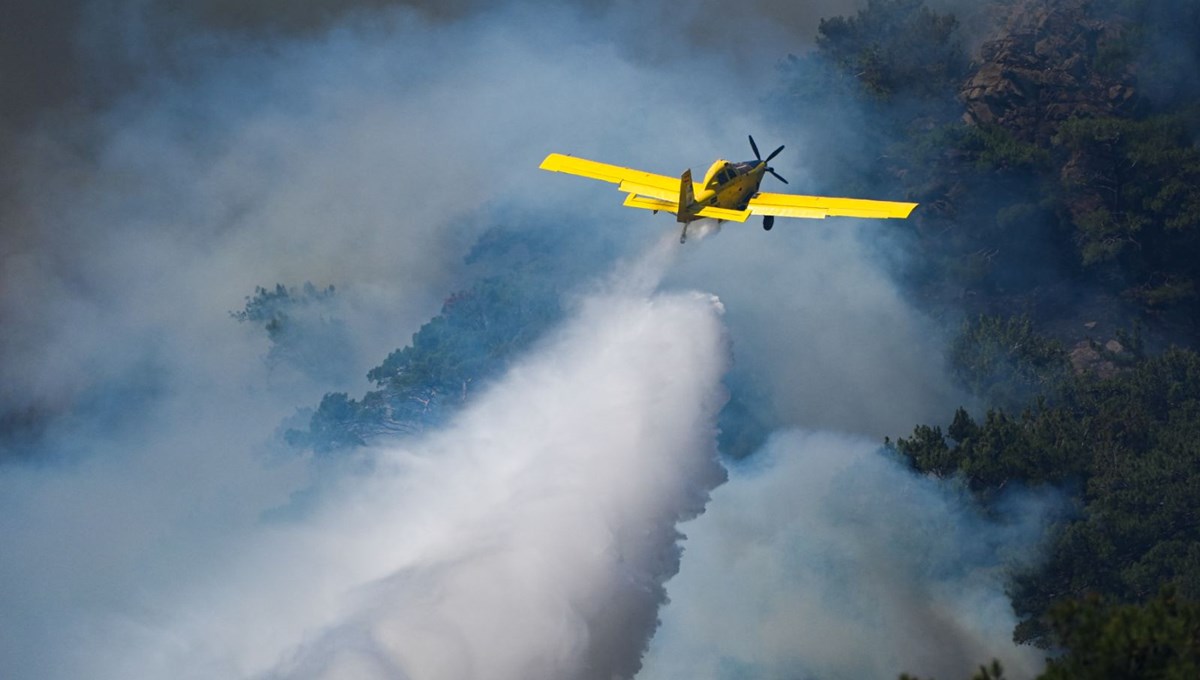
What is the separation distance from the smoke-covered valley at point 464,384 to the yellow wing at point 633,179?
211 inches

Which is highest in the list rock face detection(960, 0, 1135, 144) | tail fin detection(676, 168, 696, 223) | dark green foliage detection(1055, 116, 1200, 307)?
rock face detection(960, 0, 1135, 144)

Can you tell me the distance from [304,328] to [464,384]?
18.9 meters

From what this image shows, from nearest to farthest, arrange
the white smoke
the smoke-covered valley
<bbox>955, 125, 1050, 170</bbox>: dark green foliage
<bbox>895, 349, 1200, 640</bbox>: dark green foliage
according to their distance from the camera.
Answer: the smoke-covered valley < the white smoke < <bbox>895, 349, 1200, 640</bbox>: dark green foliage < <bbox>955, 125, 1050, 170</bbox>: dark green foliage

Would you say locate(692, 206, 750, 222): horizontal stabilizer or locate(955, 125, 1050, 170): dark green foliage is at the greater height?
locate(955, 125, 1050, 170): dark green foliage

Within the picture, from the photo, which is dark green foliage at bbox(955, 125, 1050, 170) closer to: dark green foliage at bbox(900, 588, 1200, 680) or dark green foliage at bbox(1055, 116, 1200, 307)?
dark green foliage at bbox(1055, 116, 1200, 307)

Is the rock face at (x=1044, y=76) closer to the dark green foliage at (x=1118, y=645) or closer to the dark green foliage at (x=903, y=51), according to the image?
the dark green foliage at (x=903, y=51)

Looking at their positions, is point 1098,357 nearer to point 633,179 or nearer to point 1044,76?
point 1044,76

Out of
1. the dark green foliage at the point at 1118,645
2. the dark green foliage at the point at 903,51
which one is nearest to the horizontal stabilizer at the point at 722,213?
the dark green foliage at the point at 1118,645

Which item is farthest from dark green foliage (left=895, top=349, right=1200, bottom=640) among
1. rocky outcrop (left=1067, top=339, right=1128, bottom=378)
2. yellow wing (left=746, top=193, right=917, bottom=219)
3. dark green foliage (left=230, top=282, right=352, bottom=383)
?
dark green foliage (left=230, top=282, right=352, bottom=383)

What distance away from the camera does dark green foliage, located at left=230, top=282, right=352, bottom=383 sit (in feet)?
423

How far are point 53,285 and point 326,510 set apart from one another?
4281cm

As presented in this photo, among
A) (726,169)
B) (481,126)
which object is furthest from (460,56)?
(726,169)

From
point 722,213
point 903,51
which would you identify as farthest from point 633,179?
point 903,51

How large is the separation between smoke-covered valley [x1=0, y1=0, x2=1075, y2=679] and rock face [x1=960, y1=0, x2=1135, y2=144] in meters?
12.1
